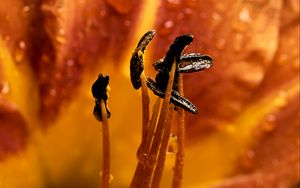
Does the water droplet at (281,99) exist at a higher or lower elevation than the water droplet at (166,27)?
lower

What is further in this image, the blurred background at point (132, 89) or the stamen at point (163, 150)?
the blurred background at point (132, 89)

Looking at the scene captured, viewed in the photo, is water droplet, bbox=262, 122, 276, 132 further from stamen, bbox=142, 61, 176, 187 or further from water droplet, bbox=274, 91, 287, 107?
stamen, bbox=142, 61, 176, 187

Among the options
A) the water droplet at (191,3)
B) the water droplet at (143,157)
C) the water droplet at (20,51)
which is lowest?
the water droplet at (143,157)

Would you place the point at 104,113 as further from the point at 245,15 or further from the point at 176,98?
the point at 245,15

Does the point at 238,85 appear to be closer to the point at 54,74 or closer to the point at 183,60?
the point at 183,60

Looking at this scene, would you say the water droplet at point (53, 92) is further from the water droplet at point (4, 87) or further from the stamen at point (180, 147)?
the stamen at point (180, 147)

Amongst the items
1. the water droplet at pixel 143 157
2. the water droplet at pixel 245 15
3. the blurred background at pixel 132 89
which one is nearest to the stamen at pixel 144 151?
the water droplet at pixel 143 157

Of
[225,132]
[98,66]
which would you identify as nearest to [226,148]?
[225,132]

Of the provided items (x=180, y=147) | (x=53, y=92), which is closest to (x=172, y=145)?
(x=180, y=147)
